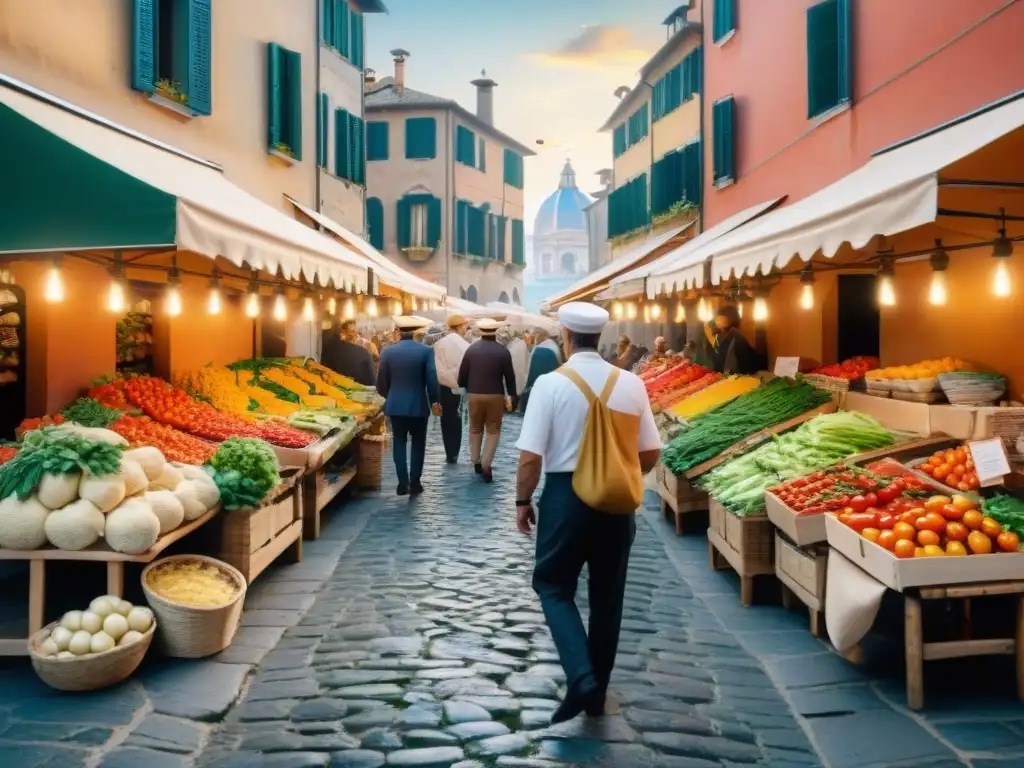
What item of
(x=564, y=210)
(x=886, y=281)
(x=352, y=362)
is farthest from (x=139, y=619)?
(x=564, y=210)

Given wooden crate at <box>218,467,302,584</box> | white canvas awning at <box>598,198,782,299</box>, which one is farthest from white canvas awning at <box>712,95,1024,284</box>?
wooden crate at <box>218,467,302,584</box>

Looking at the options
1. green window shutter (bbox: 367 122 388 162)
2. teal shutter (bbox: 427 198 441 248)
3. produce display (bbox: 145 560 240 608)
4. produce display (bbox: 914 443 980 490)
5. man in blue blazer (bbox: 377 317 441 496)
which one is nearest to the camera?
produce display (bbox: 145 560 240 608)

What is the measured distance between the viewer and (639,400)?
4699 mm

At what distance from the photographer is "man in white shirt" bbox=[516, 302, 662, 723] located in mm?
4500

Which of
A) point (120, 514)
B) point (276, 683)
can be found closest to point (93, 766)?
point (276, 683)

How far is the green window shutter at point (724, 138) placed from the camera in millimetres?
16150

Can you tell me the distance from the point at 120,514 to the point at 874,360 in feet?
24.5

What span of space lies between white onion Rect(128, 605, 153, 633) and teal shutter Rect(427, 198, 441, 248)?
104 feet

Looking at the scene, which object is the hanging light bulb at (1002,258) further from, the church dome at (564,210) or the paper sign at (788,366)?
the church dome at (564,210)

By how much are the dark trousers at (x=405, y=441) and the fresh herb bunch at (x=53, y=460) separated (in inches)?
210

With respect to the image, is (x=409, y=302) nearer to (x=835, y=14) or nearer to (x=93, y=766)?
(x=835, y=14)

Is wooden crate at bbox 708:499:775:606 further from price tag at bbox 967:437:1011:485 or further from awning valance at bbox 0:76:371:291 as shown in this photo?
awning valance at bbox 0:76:371:291

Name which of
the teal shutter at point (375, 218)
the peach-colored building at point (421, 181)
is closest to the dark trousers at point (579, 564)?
the peach-colored building at point (421, 181)

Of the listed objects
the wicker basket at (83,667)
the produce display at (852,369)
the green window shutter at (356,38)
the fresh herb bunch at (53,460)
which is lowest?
the wicker basket at (83,667)
